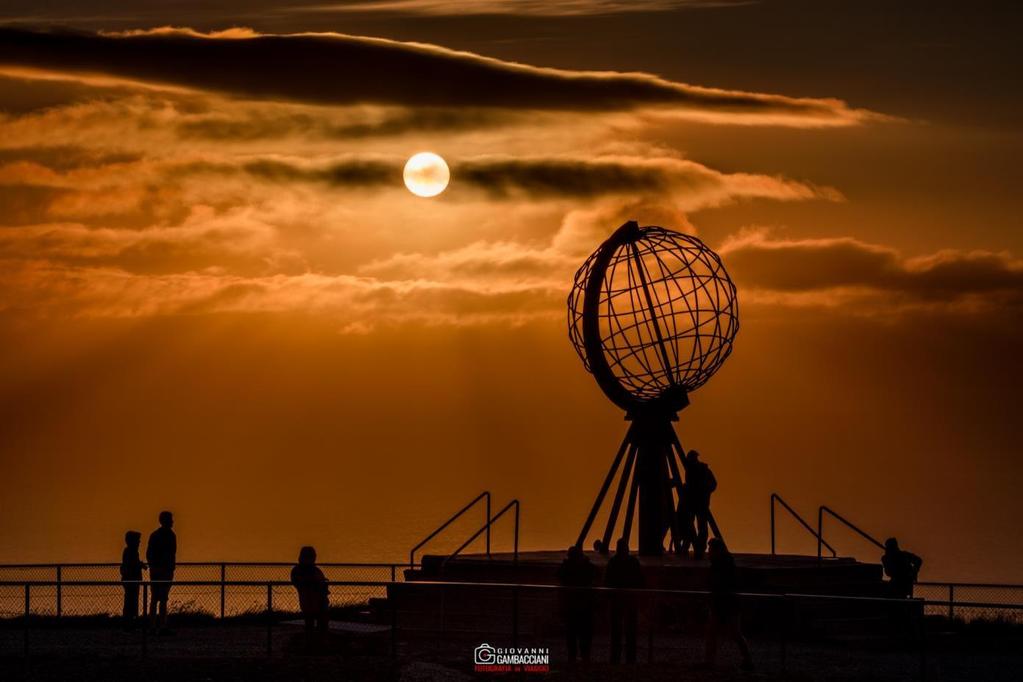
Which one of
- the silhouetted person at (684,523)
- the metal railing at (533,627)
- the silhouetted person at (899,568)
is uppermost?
the silhouetted person at (684,523)

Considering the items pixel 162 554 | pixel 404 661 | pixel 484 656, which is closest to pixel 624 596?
pixel 484 656

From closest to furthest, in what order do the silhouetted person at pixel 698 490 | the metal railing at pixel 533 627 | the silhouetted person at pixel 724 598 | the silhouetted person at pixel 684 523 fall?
the silhouetted person at pixel 724 598
the metal railing at pixel 533 627
the silhouetted person at pixel 698 490
the silhouetted person at pixel 684 523

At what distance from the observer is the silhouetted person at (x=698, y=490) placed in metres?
33.2

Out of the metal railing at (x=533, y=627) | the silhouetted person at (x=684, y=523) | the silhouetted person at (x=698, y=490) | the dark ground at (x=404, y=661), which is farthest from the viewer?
the silhouetted person at (x=684, y=523)

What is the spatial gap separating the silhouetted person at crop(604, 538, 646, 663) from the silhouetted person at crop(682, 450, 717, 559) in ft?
26.0

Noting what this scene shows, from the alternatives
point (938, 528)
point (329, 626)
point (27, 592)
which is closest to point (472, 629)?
point (329, 626)

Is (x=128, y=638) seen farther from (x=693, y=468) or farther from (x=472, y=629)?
(x=693, y=468)

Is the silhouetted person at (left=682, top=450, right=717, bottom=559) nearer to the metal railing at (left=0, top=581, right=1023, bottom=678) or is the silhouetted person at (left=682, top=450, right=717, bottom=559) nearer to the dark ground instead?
the metal railing at (left=0, top=581, right=1023, bottom=678)

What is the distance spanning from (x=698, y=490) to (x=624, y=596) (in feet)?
28.8

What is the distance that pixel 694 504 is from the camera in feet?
110

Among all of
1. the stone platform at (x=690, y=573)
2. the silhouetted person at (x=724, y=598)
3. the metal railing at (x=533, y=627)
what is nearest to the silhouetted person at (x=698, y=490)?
the stone platform at (x=690, y=573)

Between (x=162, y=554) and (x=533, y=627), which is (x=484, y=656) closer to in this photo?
(x=533, y=627)

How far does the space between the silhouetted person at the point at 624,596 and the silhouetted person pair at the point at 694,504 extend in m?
7.95

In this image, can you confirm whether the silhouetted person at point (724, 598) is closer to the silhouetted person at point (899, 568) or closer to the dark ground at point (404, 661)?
the dark ground at point (404, 661)
